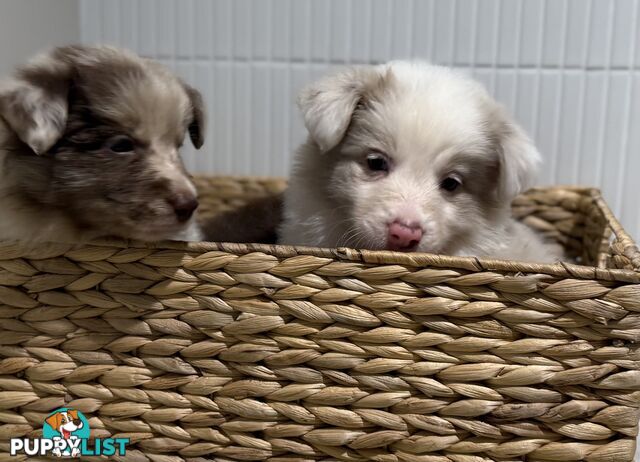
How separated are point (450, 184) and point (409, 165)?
13cm

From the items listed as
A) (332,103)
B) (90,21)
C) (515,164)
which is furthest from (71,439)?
(90,21)

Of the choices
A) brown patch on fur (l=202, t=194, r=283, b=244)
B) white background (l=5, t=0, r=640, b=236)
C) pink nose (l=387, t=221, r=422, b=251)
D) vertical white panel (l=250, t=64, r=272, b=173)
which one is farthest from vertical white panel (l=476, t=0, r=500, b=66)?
pink nose (l=387, t=221, r=422, b=251)

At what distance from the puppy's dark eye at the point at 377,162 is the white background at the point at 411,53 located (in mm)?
838

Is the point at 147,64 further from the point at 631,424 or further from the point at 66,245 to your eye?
the point at 631,424

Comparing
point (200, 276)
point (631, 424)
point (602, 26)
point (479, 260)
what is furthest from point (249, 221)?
point (602, 26)

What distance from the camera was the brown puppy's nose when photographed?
1.35 meters

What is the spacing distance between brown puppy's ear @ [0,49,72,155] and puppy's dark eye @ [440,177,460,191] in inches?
34.1

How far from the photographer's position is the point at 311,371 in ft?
4.21

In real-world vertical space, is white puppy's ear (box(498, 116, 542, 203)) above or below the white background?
below

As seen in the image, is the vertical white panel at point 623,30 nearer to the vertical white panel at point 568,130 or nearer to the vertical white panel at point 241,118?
the vertical white panel at point 568,130

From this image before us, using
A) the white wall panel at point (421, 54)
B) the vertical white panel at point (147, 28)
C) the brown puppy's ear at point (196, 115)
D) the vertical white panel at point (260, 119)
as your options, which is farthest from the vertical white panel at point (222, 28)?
the brown puppy's ear at point (196, 115)

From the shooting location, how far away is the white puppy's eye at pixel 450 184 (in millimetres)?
1595

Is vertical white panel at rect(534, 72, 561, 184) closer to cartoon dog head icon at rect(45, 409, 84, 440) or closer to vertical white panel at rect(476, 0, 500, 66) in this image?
vertical white panel at rect(476, 0, 500, 66)

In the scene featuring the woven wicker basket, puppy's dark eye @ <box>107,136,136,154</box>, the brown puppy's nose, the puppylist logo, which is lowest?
the puppylist logo
